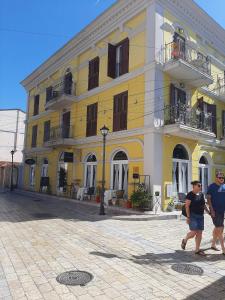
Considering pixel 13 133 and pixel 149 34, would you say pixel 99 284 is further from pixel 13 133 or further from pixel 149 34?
pixel 13 133

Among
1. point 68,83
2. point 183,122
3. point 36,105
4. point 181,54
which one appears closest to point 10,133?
point 36,105

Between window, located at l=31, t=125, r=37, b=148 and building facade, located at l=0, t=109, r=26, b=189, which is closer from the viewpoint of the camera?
window, located at l=31, t=125, r=37, b=148

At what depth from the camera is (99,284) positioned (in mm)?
4293

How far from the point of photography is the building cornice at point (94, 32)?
1439 centimetres

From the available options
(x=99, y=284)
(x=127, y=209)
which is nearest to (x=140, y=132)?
(x=127, y=209)

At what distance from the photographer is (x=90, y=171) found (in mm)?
16750

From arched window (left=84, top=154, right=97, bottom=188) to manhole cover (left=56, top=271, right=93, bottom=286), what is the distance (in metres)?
11.5

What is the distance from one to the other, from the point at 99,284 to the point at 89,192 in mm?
11392

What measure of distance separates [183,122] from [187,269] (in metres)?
9.25

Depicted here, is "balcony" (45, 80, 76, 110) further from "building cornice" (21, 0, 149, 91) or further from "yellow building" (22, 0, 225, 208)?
"building cornice" (21, 0, 149, 91)

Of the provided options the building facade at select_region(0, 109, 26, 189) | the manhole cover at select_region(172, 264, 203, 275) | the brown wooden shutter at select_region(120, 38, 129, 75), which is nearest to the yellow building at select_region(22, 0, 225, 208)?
the brown wooden shutter at select_region(120, 38, 129, 75)

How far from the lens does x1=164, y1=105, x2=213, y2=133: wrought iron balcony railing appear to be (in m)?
13.1

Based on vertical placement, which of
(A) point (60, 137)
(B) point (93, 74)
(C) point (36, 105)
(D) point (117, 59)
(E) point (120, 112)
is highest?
(D) point (117, 59)

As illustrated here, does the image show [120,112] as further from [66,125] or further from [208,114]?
[66,125]
